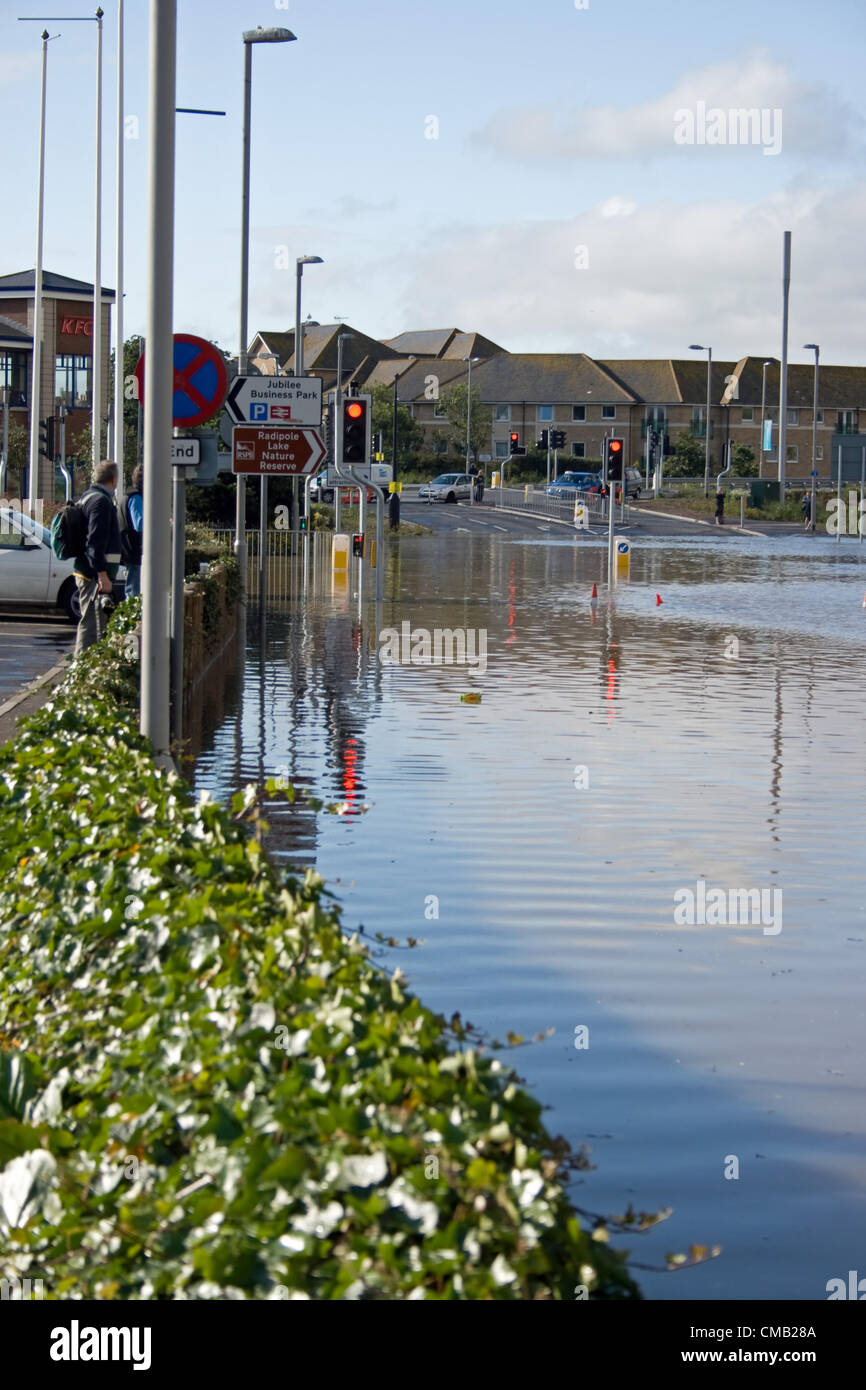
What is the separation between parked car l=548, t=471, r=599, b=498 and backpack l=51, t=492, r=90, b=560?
280ft

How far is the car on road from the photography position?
25.0 m

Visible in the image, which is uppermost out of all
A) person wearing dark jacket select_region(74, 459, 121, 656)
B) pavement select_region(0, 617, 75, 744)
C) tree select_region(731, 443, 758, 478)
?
tree select_region(731, 443, 758, 478)

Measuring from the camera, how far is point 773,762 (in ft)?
43.7

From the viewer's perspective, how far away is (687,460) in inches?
4904

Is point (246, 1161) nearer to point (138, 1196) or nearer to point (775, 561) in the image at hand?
point (138, 1196)

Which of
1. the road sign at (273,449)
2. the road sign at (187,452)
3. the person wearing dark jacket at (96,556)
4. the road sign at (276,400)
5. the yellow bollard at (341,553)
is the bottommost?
the yellow bollard at (341,553)

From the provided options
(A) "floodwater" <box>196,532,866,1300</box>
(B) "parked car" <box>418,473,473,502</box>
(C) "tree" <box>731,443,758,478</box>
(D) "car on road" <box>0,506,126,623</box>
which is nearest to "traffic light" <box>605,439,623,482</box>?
(D) "car on road" <box>0,506,126,623</box>

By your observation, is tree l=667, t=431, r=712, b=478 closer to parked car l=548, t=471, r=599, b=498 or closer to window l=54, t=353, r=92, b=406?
parked car l=548, t=471, r=599, b=498

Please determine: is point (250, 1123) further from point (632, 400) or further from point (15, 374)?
point (632, 400)

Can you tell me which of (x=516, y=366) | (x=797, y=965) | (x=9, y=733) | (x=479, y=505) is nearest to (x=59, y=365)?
(x=479, y=505)

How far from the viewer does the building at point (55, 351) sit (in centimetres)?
8081

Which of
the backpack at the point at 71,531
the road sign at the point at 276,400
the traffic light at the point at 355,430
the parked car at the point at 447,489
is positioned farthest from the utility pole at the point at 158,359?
the parked car at the point at 447,489

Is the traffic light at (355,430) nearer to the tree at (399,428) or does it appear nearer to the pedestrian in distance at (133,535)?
the pedestrian in distance at (133,535)

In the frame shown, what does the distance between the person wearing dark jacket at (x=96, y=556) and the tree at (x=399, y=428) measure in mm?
105462
